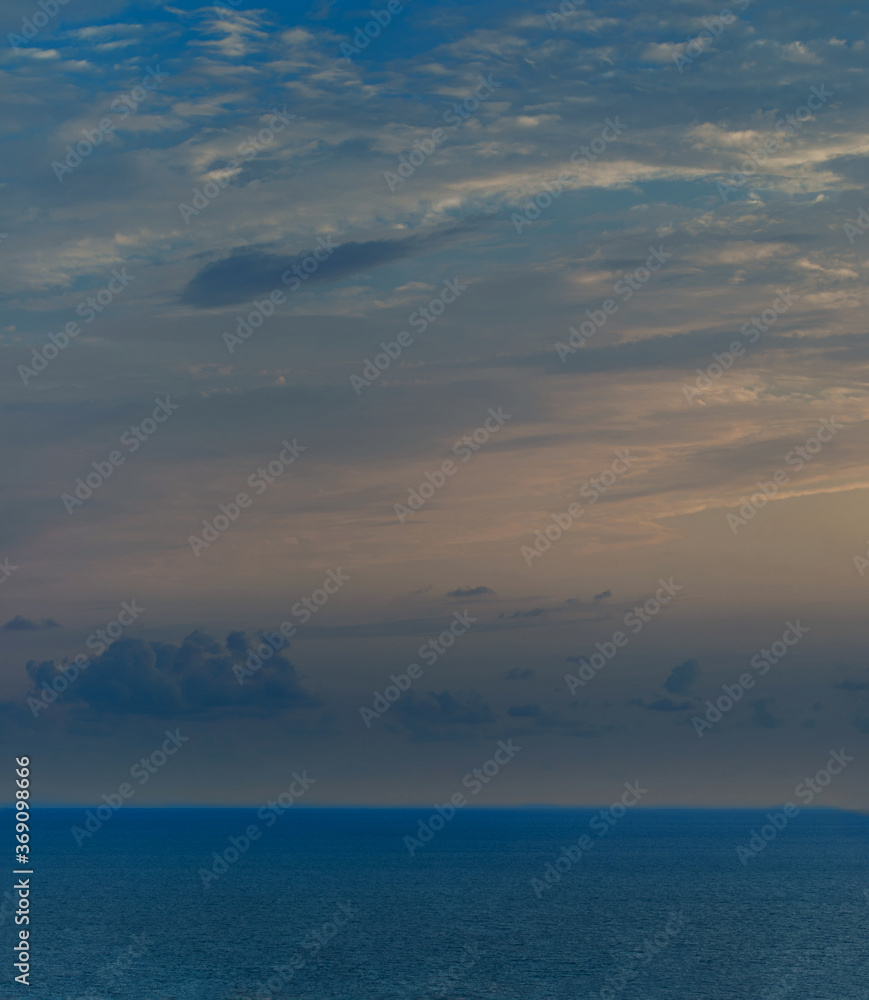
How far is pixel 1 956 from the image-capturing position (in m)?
108

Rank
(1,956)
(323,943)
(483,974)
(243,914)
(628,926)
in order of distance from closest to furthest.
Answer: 1. (483,974)
2. (1,956)
3. (323,943)
4. (628,926)
5. (243,914)

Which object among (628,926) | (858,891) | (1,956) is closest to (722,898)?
(858,891)

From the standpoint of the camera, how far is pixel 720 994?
307 ft

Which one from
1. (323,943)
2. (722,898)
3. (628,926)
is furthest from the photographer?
(722,898)

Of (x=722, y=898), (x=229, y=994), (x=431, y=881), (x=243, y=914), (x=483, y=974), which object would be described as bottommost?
(x=431, y=881)

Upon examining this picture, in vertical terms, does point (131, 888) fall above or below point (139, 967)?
below

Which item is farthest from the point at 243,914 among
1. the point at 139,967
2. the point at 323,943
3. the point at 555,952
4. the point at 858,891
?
the point at 858,891

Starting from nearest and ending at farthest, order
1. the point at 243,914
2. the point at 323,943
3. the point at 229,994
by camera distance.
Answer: the point at 229,994 → the point at 323,943 → the point at 243,914

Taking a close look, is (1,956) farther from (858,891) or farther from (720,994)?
(858,891)

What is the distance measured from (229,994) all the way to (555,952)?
128 feet

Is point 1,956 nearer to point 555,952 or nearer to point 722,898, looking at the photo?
point 555,952

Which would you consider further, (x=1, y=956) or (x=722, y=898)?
(x=722, y=898)

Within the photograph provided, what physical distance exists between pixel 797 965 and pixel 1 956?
86.7 meters

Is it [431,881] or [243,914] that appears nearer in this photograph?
[243,914]
